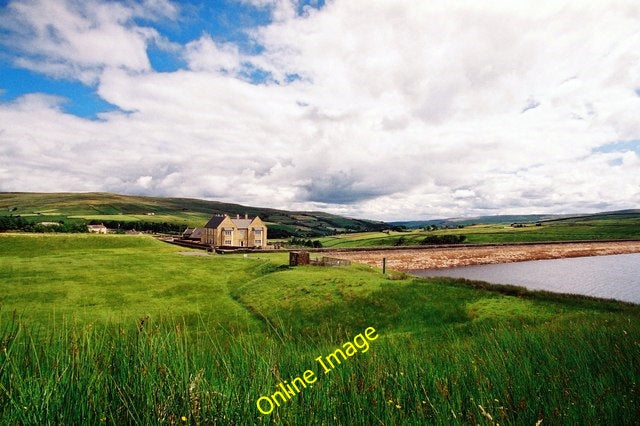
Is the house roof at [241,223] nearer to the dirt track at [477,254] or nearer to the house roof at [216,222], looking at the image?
the house roof at [216,222]

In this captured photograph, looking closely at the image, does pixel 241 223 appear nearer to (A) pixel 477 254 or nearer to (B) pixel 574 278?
(A) pixel 477 254

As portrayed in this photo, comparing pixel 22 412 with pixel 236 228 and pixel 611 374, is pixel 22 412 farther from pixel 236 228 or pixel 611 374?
pixel 236 228

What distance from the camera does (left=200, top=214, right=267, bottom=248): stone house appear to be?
92.5m

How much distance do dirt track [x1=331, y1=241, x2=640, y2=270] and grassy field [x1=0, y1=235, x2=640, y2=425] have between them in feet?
143

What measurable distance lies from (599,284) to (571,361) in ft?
217

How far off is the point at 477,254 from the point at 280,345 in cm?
9958

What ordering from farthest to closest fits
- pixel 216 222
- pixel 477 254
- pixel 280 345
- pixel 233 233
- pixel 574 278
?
pixel 477 254, pixel 233 233, pixel 216 222, pixel 574 278, pixel 280 345

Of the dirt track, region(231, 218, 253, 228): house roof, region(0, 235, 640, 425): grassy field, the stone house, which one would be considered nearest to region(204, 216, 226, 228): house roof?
the stone house

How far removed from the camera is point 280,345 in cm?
738

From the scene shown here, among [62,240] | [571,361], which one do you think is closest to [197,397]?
[571,361]

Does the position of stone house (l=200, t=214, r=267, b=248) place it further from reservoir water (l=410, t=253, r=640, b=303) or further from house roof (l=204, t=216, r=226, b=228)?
reservoir water (l=410, t=253, r=640, b=303)

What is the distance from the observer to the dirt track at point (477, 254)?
80500 mm

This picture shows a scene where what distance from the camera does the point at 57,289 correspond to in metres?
27.4

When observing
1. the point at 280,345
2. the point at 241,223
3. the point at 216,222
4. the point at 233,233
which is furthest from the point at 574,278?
the point at 216,222
